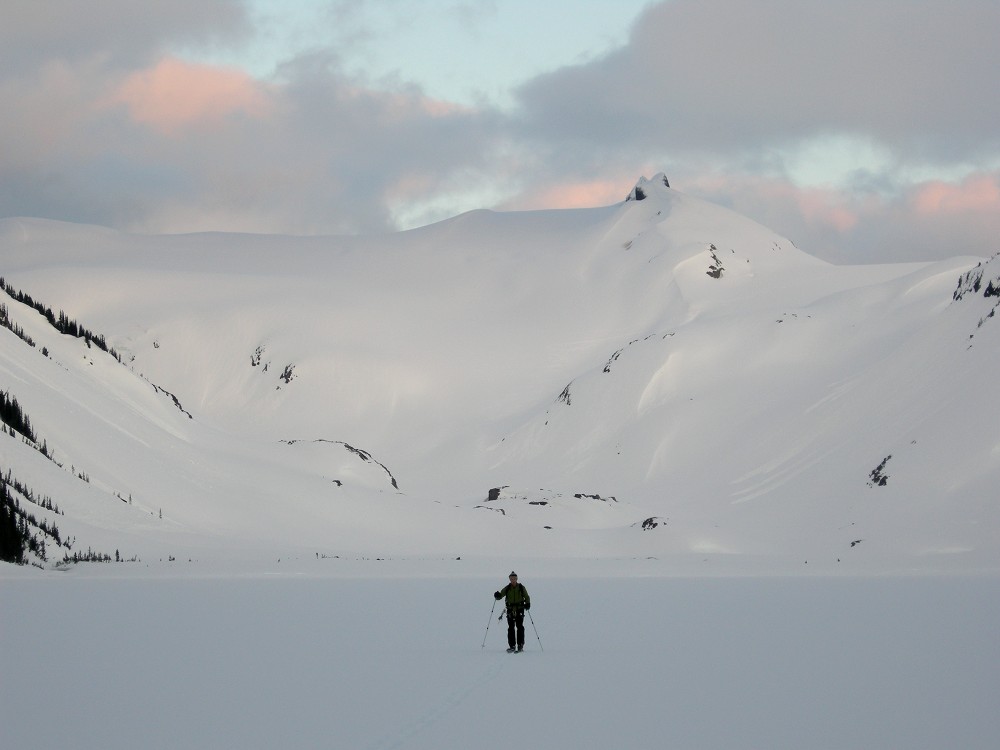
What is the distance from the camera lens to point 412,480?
94375 mm

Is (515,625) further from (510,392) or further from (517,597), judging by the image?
(510,392)

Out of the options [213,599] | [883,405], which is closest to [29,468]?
[213,599]

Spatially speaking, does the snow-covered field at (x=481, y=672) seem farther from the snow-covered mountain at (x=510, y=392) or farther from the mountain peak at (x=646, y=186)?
the mountain peak at (x=646, y=186)

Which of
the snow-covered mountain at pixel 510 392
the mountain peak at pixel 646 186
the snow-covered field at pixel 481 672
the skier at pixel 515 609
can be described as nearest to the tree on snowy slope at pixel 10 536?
the snow-covered mountain at pixel 510 392

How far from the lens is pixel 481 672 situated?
1655cm

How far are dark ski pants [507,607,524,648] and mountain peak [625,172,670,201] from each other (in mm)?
119312

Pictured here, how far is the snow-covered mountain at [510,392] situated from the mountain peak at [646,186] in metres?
0.47

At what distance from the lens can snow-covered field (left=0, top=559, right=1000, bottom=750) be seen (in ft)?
39.4

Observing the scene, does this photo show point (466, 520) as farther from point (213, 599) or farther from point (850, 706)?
point (850, 706)

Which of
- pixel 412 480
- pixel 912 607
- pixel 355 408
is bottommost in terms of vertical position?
pixel 912 607

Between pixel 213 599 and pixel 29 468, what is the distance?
2034 cm

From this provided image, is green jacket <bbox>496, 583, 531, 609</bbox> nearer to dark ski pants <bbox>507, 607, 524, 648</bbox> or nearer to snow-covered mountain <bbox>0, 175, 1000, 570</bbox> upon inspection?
dark ski pants <bbox>507, 607, 524, 648</bbox>

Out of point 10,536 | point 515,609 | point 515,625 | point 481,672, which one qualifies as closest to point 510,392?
point 10,536

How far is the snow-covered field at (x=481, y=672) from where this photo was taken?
39.4 feet
